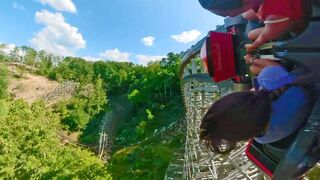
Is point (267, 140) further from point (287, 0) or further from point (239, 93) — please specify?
point (287, 0)

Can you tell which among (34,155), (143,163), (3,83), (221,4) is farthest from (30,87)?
(221,4)

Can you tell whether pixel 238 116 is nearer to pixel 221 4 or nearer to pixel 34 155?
pixel 221 4

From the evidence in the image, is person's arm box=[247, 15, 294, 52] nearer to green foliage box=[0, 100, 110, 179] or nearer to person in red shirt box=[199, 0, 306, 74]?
person in red shirt box=[199, 0, 306, 74]

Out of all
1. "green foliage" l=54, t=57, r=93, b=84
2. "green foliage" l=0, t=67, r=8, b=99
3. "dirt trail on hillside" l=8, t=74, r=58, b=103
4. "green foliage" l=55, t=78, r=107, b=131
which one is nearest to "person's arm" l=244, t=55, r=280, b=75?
"green foliage" l=55, t=78, r=107, b=131

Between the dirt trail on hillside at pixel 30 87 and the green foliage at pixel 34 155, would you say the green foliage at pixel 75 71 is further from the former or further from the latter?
the green foliage at pixel 34 155

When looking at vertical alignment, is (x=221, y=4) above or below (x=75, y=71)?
below

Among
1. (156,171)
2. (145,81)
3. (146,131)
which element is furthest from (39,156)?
(145,81)

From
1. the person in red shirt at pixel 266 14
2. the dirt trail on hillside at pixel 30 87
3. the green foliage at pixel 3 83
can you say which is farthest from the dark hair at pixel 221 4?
the dirt trail on hillside at pixel 30 87
